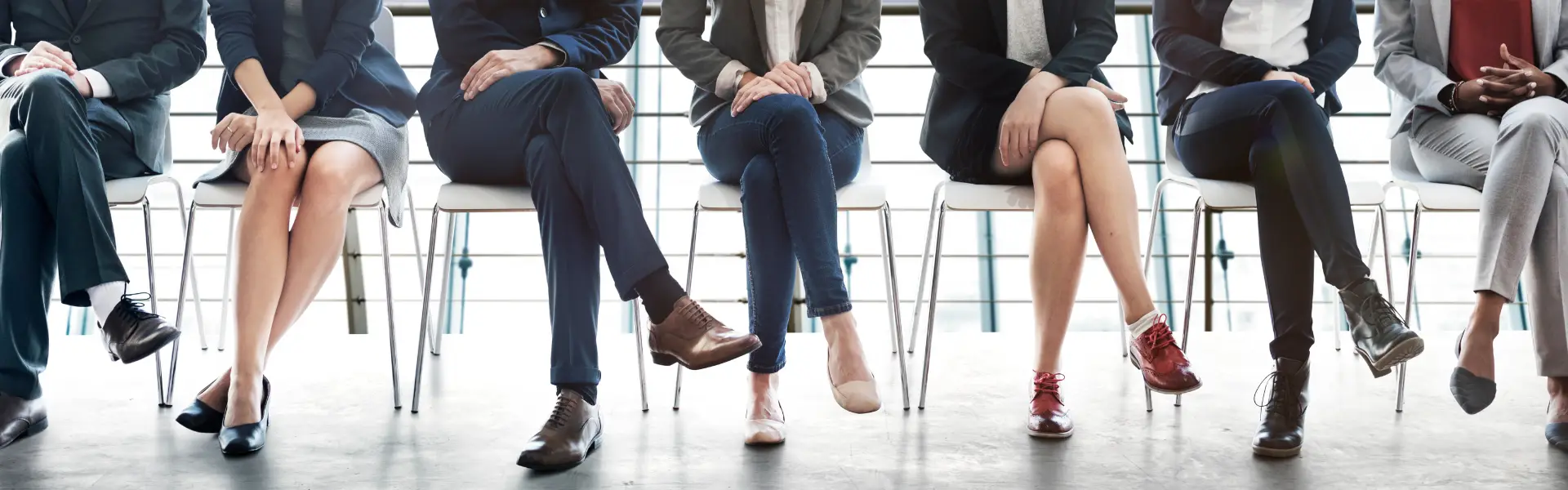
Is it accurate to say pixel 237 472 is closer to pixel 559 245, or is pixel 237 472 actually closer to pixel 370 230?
pixel 559 245

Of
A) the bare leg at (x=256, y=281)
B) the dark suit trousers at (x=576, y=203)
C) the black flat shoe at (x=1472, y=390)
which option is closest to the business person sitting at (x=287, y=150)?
the bare leg at (x=256, y=281)

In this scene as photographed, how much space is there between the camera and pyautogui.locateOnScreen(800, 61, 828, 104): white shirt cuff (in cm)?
232

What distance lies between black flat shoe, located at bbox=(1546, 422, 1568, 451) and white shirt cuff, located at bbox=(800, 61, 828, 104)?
1.56m

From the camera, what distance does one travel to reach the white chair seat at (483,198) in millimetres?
2279

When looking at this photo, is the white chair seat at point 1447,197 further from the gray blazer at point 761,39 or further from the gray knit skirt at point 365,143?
the gray knit skirt at point 365,143

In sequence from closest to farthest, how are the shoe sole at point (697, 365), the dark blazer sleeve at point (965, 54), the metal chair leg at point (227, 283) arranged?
the shoe sole at point (697, 365) → the dark blazer sleeve at point (965, 54) → the metal chair leg at point (227, 283)

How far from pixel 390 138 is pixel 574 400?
822 mm

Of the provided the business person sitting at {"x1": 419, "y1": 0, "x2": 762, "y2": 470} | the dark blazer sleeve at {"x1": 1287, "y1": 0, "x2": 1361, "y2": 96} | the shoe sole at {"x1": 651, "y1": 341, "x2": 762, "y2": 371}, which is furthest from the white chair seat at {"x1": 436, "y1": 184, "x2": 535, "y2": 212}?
the dark blazer sleeve at {"x1": 1287, "y1": 0, "x2": 1361, "y2": 96}

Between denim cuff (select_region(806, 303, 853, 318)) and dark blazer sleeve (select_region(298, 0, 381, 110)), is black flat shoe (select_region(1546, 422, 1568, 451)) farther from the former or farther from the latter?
dark blazer sleeve (select_region(298, 0, 381, 110))

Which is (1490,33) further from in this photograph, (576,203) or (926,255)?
(576,203)

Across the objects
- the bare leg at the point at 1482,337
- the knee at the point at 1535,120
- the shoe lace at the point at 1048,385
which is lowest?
the shoe lace at the point at 1048,385

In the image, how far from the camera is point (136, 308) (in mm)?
2104

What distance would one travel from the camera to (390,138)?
2.41 meters

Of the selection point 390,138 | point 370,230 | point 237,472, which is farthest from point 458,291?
point 237,472
